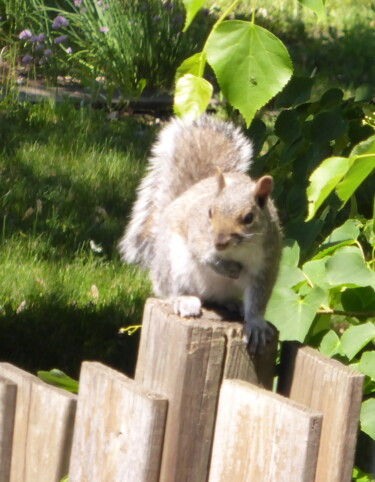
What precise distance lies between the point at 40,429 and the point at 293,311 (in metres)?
0.66

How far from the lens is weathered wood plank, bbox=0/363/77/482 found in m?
1.43

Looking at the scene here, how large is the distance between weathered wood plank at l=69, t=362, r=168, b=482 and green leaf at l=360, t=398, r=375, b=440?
588mm

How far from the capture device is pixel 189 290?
1.99m

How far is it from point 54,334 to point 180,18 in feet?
10.4

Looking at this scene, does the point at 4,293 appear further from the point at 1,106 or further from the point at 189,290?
the point at 1,106

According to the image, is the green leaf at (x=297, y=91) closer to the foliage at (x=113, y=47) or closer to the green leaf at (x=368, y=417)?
the green leaf at (x=368, y=417)

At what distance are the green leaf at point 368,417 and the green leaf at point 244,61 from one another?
74 cm

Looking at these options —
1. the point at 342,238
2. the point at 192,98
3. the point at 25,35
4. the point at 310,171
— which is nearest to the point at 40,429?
the point at 192,98

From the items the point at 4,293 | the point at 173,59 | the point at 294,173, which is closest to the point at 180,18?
the point at 173,59

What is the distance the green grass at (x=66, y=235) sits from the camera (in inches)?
107

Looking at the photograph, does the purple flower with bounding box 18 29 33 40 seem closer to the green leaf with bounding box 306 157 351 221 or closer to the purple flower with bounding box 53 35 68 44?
the purple flower with bounding box 53 35 68 44

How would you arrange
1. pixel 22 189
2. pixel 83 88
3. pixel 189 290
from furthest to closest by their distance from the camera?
pixel 83 88
pixel 22 189
pixel 189 290

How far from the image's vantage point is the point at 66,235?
10.9 feet

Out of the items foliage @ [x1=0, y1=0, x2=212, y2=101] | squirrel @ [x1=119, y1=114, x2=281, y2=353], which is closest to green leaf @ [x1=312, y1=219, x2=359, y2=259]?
squirrel @ [x1=119, y1=114, x2=281, y2=353]
